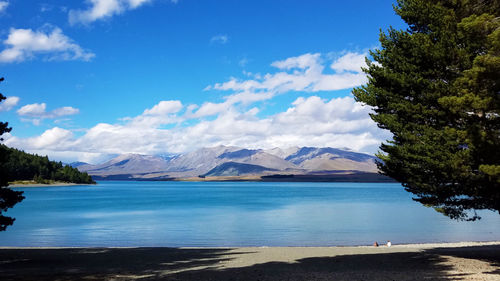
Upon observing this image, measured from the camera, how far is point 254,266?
23188 millimetres

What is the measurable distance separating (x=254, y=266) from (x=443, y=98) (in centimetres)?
1414

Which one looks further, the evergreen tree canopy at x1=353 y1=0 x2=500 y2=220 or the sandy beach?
the sandy beach

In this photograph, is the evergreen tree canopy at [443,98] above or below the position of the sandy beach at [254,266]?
above

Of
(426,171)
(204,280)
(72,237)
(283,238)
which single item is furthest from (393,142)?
(72,237)

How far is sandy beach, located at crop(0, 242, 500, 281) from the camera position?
1927 centimetres

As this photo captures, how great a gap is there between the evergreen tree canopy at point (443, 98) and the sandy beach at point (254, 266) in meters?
3.90

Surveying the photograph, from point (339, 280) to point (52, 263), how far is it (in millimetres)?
18652

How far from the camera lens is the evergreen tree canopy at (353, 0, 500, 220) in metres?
16.4

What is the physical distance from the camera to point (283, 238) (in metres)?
49.4

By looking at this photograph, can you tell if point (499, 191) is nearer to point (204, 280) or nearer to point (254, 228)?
point (204, 280)

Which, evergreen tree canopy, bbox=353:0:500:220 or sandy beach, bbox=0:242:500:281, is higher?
evergreen tree canopy, bbox=353:0:500:220

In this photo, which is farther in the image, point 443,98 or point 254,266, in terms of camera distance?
point 254,266

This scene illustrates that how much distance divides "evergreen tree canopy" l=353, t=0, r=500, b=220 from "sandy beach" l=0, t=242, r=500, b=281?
390cm

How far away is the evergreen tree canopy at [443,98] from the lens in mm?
16438
